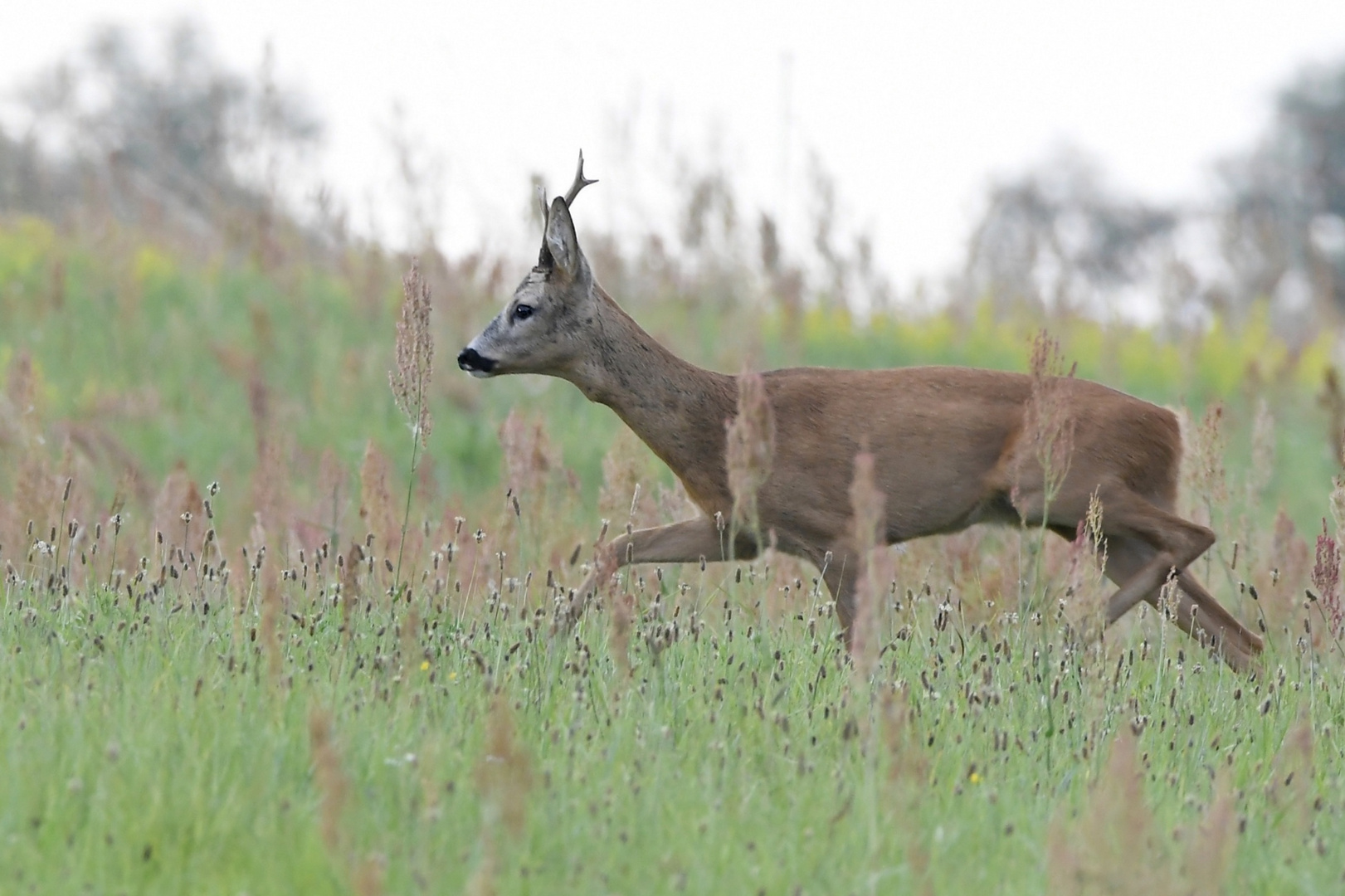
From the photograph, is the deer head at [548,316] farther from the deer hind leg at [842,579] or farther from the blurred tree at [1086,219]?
the blurred tree at [1086,219]

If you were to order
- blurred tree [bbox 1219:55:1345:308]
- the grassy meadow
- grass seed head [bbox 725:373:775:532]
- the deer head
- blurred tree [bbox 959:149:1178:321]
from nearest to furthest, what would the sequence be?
1. the grassy meadow
2. grass seed head [bbox 725:373:775:532]
3. the deer head
4. blurred tree [bbox 1219:55:1345:308]
5. blurred tree [bbox 959:149:1178:321]

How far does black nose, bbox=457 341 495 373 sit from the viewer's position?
641 centimetres

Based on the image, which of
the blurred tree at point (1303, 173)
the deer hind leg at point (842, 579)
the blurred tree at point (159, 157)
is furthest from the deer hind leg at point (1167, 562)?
the blurred tree at point (1303, 173)

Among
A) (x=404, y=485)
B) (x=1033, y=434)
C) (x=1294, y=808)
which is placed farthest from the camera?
(x=404, y=485)

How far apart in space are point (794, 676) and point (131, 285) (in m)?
8.56

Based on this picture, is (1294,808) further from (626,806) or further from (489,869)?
(489,869)

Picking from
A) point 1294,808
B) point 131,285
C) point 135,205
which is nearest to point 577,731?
point 1294,808

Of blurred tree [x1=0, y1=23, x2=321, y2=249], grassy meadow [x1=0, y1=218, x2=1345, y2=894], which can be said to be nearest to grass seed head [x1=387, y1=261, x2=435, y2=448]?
grassy meadow [x1=0, y1=218, x2=1345, y2=894]

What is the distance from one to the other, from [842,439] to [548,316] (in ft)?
3.79

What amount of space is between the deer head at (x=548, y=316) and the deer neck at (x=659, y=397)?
74 millimetres

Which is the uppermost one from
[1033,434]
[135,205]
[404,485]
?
→ [135,205]

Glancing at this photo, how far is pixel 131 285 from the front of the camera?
12211 millimetres

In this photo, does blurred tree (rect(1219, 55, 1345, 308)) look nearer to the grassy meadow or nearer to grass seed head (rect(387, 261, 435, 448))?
the grassy meadow

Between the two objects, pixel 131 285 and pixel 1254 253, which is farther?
pixel 1254 253
